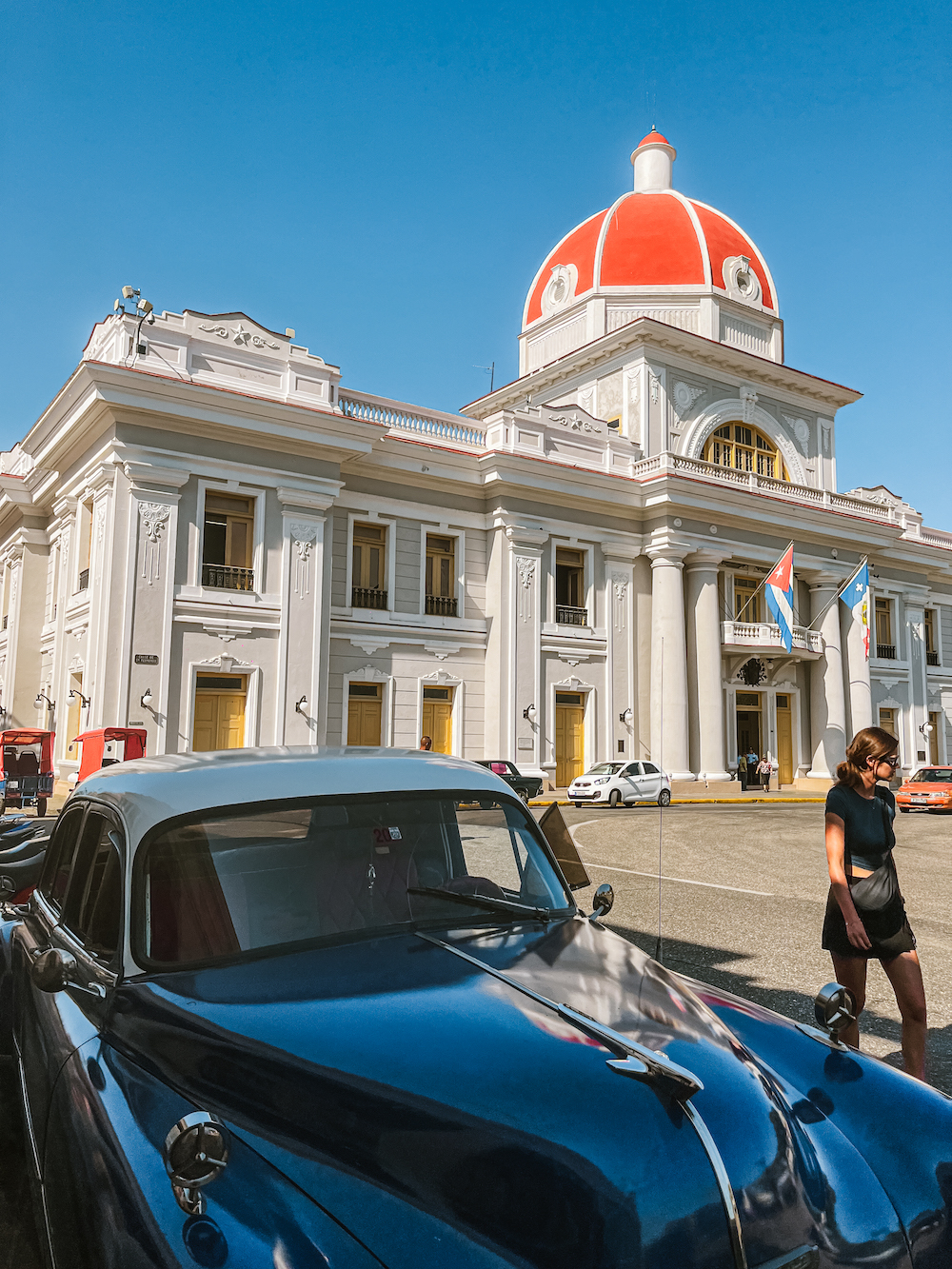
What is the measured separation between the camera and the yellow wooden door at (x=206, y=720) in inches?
829

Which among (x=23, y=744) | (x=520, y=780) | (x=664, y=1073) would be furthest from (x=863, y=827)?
(x=23, y=744)

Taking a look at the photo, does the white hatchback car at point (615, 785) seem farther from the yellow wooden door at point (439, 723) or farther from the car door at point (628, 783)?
the yellow wooden door at point (439, 723)

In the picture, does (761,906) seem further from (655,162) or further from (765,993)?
(655,162)

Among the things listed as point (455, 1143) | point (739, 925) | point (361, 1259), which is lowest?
point (739, 925)

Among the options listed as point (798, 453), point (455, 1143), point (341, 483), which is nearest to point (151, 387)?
point (341, 483)

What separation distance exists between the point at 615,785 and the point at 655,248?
20.7 meters

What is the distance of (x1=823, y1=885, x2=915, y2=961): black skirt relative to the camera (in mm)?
3994

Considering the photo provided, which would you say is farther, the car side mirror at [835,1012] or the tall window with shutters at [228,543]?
the tall window with shutters at [228,543]

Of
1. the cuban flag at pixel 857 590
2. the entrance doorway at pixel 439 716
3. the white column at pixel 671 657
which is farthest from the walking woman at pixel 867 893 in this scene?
the cuban flag at pixel 857 590

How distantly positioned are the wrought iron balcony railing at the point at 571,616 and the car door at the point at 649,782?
4.98m

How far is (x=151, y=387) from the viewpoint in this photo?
787 inches

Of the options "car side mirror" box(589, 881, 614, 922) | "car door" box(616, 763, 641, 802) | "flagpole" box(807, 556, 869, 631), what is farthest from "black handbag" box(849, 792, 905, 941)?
→ "flagpole" box(807, 556, 869, 631)

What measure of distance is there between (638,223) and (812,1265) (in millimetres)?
36224

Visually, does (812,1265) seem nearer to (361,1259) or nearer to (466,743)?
(361,1259)
